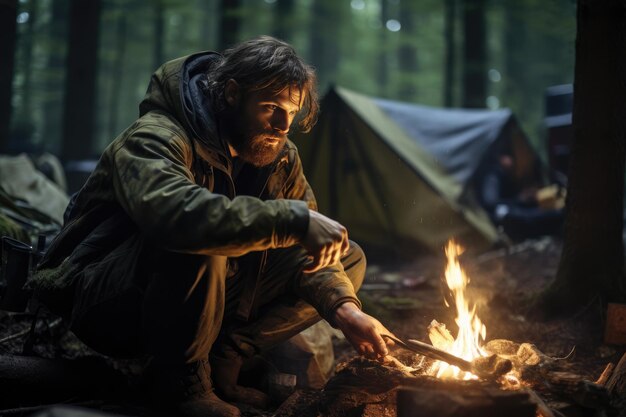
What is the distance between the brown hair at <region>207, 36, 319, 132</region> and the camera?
2674 mm

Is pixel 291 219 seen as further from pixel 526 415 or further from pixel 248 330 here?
pixel 526 415

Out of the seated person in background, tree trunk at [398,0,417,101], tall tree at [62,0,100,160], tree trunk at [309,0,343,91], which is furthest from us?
tree trunk at [309,0,343,91]

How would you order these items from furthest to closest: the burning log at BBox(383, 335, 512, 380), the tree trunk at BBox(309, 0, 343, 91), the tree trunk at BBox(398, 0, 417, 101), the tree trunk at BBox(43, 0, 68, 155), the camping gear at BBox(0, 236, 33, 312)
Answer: the tree trunk at BBox(309, 0, 343, 91) < the tree trunk at BBox(398, 0, 417, 101) < the tree trunk at BBox(43, 0, 68, 155) < the camping gear at BBox(0, 236, 33, 312) < the burning log at BBox(383, 335, 512, 380)

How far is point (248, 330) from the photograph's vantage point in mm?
2746

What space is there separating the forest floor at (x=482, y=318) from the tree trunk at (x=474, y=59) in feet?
24.0

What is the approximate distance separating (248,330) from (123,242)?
76 centimetres

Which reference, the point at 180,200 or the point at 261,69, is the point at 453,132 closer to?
the point at 261,69

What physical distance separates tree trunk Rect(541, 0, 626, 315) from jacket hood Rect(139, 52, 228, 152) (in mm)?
2523

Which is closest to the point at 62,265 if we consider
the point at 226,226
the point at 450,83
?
the point at 226,226

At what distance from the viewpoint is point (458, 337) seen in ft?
8.59

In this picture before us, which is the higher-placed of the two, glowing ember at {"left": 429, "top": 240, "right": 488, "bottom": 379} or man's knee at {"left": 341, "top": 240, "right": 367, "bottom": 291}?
man's knee at {"left": 341, "top": 240, "right": 367, "bottom": 291}

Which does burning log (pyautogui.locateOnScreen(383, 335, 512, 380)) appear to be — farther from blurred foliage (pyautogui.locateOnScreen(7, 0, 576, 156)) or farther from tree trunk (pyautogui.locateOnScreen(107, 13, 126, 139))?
tree trunk (pyautogui.locateOnScreen(107, 13, 126, 139))

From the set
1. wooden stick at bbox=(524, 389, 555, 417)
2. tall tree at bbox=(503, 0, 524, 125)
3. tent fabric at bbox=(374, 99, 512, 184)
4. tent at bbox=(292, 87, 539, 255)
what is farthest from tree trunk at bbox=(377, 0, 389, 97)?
wooden stick at bbox=(524, 389, 555, 417)

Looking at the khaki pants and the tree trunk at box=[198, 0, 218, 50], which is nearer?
the khaki pants
